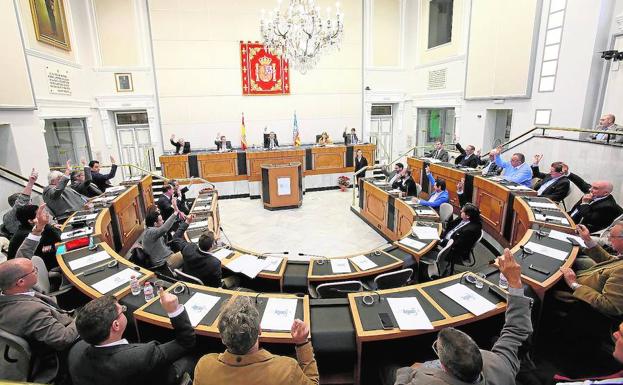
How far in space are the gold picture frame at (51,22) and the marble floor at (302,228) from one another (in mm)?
5989

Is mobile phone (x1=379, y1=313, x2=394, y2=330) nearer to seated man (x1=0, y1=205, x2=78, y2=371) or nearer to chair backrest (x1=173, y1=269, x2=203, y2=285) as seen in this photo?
chair backrest (x1=173, y1=269, x2=203, y2=285)

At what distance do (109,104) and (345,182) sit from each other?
26.7 ft

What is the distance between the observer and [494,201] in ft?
18.8

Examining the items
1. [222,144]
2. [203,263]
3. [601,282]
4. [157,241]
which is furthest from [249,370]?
[222,144]

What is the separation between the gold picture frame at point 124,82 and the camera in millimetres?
10470

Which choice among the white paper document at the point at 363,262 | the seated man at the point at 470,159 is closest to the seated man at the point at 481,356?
the white paper document at the point at 363,262

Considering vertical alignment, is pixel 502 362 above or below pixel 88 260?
above

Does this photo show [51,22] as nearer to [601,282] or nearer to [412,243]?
[412,243]

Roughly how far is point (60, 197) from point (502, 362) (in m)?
6.23

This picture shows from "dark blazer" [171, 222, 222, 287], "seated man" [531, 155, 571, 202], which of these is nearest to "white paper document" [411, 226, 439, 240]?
"seated man" [531, 155, 571, 202]

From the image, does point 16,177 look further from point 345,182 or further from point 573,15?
point 573,15

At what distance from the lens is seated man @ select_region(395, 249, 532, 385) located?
1413mm

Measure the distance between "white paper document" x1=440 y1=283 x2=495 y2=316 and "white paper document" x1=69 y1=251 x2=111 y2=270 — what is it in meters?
3.51

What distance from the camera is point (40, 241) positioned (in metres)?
3.70
